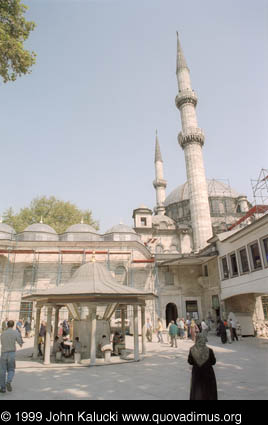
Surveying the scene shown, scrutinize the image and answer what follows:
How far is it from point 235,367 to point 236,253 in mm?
10969

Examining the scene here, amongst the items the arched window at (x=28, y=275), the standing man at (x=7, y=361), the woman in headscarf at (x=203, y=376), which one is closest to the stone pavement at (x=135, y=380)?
the standing man at (x=7, y=361)

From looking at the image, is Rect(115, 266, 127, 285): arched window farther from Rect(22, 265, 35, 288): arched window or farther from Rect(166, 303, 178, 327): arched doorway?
Rect(22, 265, 35, 288): arched window

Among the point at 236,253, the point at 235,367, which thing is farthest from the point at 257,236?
the point at 235,367

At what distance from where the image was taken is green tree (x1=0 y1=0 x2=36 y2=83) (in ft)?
29.7

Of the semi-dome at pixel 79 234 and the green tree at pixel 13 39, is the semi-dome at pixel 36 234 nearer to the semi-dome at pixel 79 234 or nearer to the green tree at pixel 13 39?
the semi-dome at pixel 79 234

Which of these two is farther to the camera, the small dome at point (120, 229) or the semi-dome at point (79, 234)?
the small dome at point (120, 229)

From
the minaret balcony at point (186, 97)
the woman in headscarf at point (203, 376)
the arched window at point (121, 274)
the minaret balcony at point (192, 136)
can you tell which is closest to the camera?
the woman in headscarf at point (203, 376)

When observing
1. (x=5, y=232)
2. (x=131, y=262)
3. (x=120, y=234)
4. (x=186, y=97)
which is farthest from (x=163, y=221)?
(x=5, y=232)

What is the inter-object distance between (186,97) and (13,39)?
100ft

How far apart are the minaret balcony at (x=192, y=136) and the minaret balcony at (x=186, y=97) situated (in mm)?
4249

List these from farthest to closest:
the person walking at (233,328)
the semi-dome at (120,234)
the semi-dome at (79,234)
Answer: the semi-dome at (120,234) < the semi-dome at (79,234) < the person walking at (233,328)

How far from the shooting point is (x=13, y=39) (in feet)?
29.8

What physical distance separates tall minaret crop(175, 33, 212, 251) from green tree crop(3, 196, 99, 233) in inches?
585

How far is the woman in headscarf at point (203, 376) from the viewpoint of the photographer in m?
4.29
